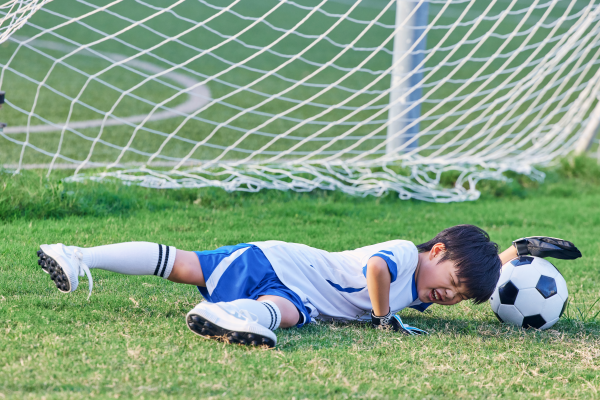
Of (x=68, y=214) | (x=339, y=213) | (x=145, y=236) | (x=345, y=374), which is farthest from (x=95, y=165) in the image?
(x=345, y=374)

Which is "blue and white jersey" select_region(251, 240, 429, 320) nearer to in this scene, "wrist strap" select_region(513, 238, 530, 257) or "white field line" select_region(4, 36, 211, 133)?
"wrist strap" select_region(513, 238, 530, 257)

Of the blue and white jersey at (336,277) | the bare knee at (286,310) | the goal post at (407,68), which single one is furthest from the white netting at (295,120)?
the bare knee at (286,310)

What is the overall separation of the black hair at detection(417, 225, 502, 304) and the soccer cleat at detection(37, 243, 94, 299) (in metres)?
1.41

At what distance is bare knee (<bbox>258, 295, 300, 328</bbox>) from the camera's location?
2438mm

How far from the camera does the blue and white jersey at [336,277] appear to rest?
260cm

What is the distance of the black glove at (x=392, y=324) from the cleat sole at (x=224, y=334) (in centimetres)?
55

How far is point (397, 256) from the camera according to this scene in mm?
2570

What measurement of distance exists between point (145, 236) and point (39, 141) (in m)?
2.54

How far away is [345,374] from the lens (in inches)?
81.0

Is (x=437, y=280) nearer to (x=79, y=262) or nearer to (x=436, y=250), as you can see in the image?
(x=436, y=250)

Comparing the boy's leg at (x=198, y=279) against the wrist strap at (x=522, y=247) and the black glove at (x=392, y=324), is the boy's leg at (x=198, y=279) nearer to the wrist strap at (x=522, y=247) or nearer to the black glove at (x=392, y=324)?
the black glove at (x=392, y=324)

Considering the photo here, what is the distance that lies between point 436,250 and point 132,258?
1.22m

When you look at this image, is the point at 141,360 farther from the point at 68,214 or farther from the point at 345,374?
the point at 68,214

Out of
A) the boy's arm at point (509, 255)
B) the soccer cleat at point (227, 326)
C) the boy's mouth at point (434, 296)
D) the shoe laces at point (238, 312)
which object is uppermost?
the boy's arm at point (509, 255)
